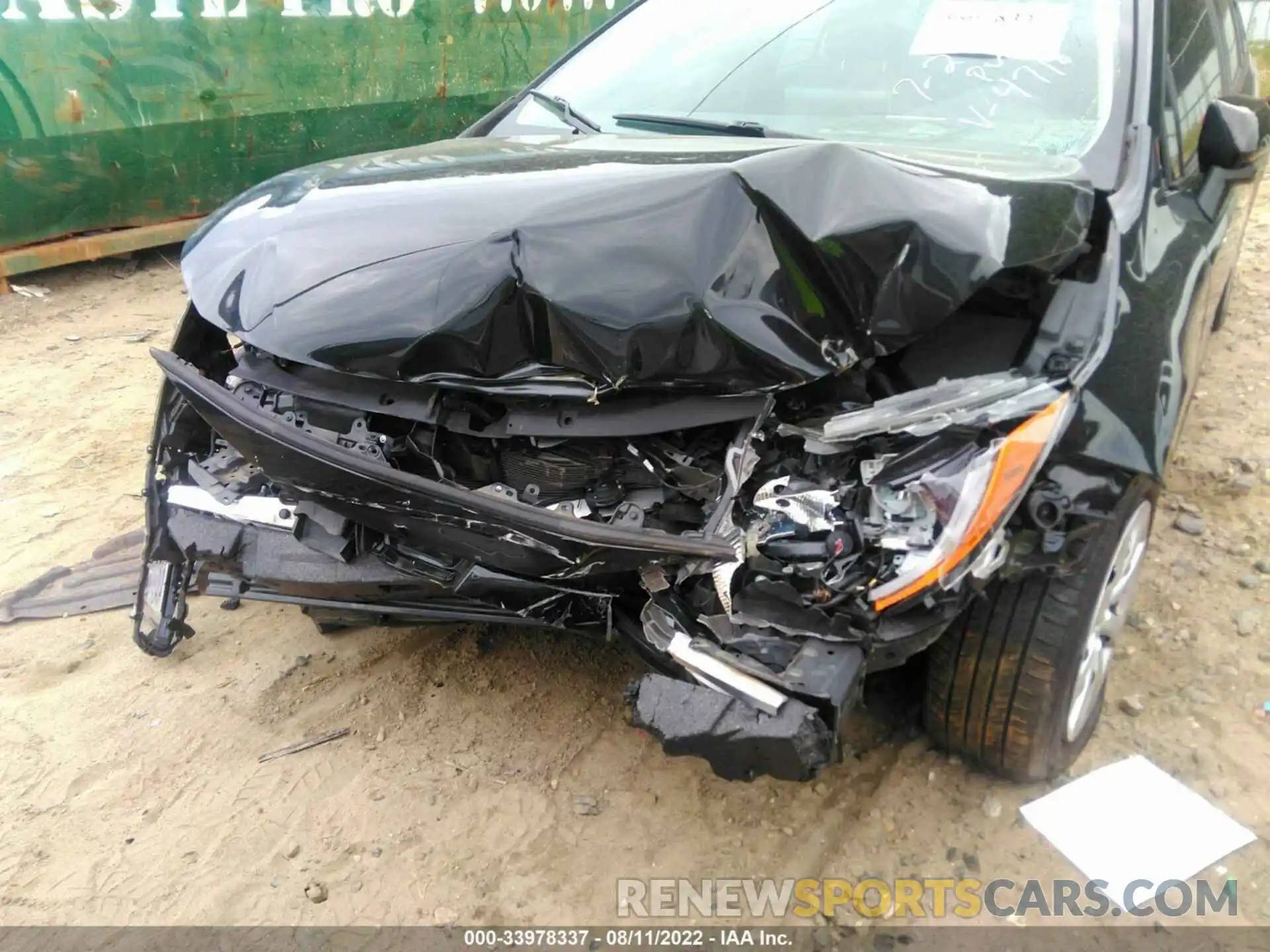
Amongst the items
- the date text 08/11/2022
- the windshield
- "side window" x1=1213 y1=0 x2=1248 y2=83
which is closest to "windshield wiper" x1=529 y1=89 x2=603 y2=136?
the windshield

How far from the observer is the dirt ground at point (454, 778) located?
6.80 ft

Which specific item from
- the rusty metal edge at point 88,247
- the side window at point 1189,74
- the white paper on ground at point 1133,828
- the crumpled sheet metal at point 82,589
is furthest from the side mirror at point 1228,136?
the rusty metal edge at point 88,247

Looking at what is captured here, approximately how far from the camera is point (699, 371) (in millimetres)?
1799

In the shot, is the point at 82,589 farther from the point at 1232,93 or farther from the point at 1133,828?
the point at 1232,93

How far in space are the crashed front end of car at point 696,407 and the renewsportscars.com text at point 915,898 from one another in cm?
51

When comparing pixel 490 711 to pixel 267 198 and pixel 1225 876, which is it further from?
pixel 1225 876

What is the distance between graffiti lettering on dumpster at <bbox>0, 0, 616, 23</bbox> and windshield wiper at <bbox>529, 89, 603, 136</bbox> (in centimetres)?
409

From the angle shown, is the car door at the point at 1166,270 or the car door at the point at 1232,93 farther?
the car door at the point at 1232,93

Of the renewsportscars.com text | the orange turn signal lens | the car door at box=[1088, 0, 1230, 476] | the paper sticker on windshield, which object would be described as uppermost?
the paper sticker on windshield

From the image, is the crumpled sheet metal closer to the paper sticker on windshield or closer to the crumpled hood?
the crumpled hood

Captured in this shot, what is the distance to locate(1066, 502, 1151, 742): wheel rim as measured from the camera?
2.09 meters

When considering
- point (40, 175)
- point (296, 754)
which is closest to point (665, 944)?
point (296, 754)

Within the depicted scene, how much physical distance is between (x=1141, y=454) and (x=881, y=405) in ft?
1.86

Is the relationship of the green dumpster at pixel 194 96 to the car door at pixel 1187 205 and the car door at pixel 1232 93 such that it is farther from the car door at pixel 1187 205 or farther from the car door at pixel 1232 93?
the car door at pixel 1187 205
